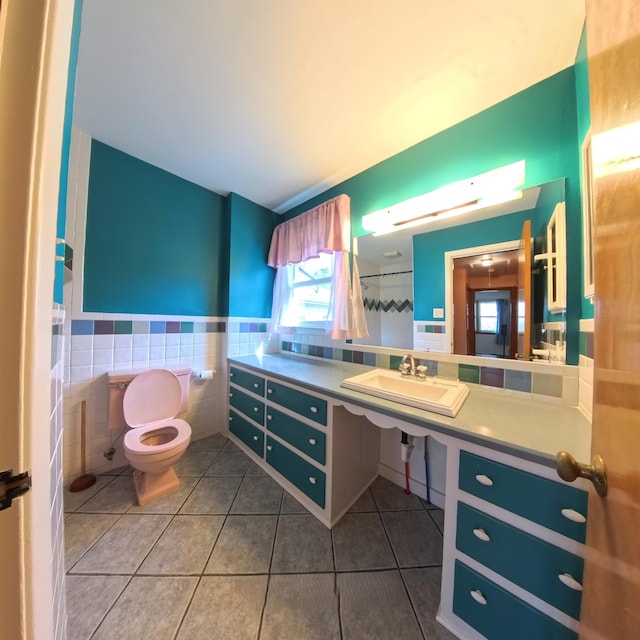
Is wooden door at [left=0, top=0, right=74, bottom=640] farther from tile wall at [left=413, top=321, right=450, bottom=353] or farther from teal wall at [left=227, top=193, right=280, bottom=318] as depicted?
teal wall at [left=227, top=193, right=280, bottom=318]

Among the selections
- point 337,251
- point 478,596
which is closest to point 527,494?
point 478,596

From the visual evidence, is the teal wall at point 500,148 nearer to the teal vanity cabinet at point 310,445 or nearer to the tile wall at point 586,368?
the tile wall at point 586,368

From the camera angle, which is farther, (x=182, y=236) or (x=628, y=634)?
(x=182, y=236)

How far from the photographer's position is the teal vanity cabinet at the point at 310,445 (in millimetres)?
1335

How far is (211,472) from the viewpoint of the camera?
69.9 inches

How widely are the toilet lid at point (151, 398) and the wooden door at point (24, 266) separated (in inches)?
55.1

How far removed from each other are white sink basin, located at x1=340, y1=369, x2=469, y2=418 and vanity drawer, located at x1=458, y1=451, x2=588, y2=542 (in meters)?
0.20

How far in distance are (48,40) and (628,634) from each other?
148 cm

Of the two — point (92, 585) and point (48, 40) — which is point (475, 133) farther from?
point (92, 585)

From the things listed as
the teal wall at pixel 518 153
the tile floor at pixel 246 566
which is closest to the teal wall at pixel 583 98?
the teal wall at pixel 518 153

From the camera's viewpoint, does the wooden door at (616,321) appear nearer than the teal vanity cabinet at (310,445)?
Yes

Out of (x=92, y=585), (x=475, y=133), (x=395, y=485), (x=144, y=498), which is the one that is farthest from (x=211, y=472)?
(x=475, y=133)

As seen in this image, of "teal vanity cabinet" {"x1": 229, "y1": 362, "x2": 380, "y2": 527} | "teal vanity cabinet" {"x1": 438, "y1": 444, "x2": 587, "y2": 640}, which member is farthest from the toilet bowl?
"teal vanity cabinet" {"x1": 438, "y1": 444, "x2": 587, "y2": 640}

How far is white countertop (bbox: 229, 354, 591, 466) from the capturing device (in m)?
0.75
